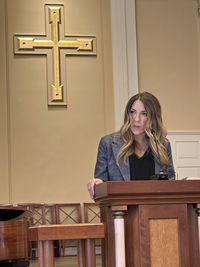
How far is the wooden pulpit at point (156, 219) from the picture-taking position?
1675mm

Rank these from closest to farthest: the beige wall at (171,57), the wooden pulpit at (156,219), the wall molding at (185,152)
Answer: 1. the wooden pulpit at (156,219)
2. the wall molding at (185,152)
3. the beige wall at (171,57)

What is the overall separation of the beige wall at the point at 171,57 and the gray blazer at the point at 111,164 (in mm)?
3959

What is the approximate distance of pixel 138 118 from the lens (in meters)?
2.39

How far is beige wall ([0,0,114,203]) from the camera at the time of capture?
19.5 feet

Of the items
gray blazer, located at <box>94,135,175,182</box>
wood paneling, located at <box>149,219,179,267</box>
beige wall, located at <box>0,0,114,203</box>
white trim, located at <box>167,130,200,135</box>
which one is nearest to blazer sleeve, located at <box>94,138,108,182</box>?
gray blazer, located at <box>94,135,175,182</box>

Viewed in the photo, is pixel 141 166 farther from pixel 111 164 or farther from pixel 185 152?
pixel 185 152

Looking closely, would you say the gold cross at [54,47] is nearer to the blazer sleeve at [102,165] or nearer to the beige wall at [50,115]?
the beige wall at [50,115]

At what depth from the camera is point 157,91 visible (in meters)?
6.30

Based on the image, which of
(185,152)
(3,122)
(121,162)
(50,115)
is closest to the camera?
(121,162)

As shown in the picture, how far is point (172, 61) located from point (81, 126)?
185cm

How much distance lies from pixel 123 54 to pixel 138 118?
13.2 ft

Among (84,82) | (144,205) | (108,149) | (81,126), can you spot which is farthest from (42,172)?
(144,205)

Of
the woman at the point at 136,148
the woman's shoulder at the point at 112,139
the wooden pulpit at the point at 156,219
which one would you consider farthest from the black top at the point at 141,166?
the wooden pulpit at the point at 156,219

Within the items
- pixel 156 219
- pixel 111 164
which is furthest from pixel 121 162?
pixel 156 219
